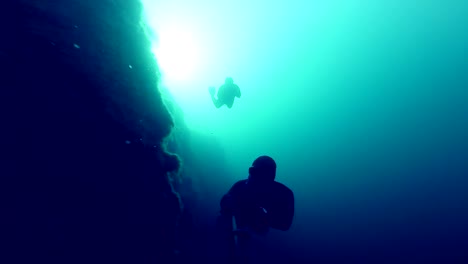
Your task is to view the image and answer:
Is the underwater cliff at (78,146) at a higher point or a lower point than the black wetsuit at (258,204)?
higher

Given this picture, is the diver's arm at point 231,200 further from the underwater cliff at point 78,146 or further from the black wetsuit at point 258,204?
the underwater cliff at point 78,146

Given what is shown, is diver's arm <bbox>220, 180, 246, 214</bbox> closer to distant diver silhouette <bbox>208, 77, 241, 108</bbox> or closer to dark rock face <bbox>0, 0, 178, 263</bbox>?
dark rock face <bbox>0, 0, 178, 263</bbox>

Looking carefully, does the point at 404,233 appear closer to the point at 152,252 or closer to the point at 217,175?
the point at 217,175

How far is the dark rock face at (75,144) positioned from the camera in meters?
4.80

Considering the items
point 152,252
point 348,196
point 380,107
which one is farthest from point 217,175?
point 380,107

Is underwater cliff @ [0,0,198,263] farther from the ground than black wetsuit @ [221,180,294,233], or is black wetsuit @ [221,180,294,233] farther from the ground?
underwater cliff @ [0,0,198,263]

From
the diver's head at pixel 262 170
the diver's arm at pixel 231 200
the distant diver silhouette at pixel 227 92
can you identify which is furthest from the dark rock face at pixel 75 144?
the diver's head at pixel 262 170

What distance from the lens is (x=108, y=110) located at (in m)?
6.40

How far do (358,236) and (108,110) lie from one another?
42.3 metres

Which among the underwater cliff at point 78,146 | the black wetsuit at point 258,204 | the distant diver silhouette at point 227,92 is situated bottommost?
the black wetsuit at point 258,204

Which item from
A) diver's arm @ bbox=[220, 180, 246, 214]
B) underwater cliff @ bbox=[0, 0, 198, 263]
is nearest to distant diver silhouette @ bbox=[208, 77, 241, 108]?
underwater cliff @ bbox=[0, 0, 198, 263]

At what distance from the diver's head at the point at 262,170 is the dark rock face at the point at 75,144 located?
3.39 metres

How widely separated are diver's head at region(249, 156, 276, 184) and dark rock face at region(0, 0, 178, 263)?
3.39 metres

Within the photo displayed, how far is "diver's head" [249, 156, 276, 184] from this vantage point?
371 centimetres
